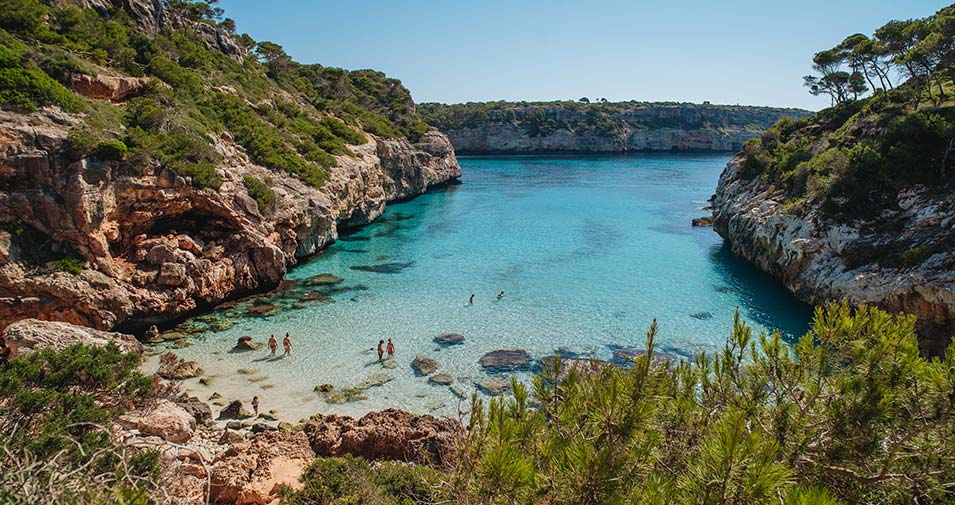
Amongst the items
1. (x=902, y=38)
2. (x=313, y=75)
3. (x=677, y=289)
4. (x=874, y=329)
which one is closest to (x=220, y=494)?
(x=874, y=329)

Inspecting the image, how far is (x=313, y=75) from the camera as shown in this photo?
5697 cm

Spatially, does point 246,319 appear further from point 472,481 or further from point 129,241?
point 472,481

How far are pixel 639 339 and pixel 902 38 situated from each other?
27198 mm

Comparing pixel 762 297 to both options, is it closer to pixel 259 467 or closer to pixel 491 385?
pixel 491 385

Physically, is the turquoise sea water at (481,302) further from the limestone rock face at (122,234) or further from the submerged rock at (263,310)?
the limestone rock face at (122,234)

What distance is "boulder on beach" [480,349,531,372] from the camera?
639 inches

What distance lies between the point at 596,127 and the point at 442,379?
10444 centimetres

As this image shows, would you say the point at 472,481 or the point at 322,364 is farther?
the point at 322,364

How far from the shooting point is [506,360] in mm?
16750

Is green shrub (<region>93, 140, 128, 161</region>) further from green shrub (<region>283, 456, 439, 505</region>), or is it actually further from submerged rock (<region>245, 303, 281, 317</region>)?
green shrub (<region>283, 456, 439, 505</region>)

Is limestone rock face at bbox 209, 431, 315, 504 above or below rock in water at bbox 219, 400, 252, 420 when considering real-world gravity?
above

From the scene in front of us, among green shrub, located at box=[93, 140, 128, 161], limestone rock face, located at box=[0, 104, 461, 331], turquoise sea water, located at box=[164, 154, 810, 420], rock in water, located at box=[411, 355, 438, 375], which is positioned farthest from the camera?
green shrub, located at box=[93, 140, 128, 161]

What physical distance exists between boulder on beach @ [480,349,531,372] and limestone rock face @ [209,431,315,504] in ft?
22.2

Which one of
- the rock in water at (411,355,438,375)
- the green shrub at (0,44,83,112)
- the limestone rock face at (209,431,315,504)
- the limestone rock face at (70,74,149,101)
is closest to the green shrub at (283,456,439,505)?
the limestone rock face at (209,431,315,504)
